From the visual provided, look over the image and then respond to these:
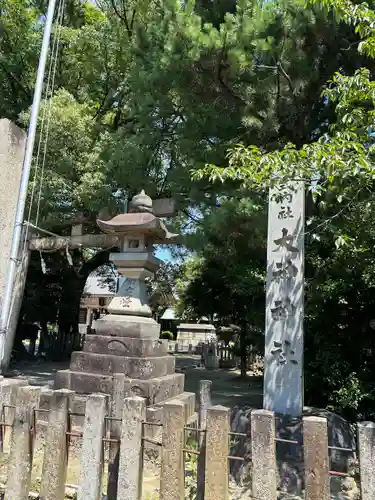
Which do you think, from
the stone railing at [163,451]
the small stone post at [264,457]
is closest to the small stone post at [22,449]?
the stone railing at [163,451]

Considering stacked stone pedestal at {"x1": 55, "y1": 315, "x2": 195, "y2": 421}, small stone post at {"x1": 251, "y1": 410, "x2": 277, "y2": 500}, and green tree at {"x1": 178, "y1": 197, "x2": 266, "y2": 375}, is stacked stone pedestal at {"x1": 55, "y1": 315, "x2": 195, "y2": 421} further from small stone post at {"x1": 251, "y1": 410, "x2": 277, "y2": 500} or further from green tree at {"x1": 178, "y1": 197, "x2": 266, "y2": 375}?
small stone post at {"x1": 251, "y1": 410, "x2": 277, "y2": 500}

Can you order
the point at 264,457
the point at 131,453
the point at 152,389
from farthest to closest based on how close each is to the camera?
1. the point at 152,389
2. the point at 131,453
3. the point at 264,457

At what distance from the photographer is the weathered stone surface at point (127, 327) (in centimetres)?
550

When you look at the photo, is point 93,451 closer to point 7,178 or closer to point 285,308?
point 7,178

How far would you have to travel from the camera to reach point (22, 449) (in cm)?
264

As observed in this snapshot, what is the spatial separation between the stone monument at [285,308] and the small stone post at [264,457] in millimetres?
2755

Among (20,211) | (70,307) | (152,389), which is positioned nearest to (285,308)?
(152,389)

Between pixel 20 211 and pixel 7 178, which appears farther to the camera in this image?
pixel 20 211

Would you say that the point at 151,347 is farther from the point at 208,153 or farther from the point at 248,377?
the point at 248,377

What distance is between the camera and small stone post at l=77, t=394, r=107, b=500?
2.48 meters

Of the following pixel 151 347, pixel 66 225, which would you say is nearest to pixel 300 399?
pixel 151 347

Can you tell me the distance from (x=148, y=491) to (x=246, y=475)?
1.04 m

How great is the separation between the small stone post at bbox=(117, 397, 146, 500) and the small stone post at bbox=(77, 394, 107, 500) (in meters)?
0.14

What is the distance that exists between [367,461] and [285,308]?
10.4 ft
